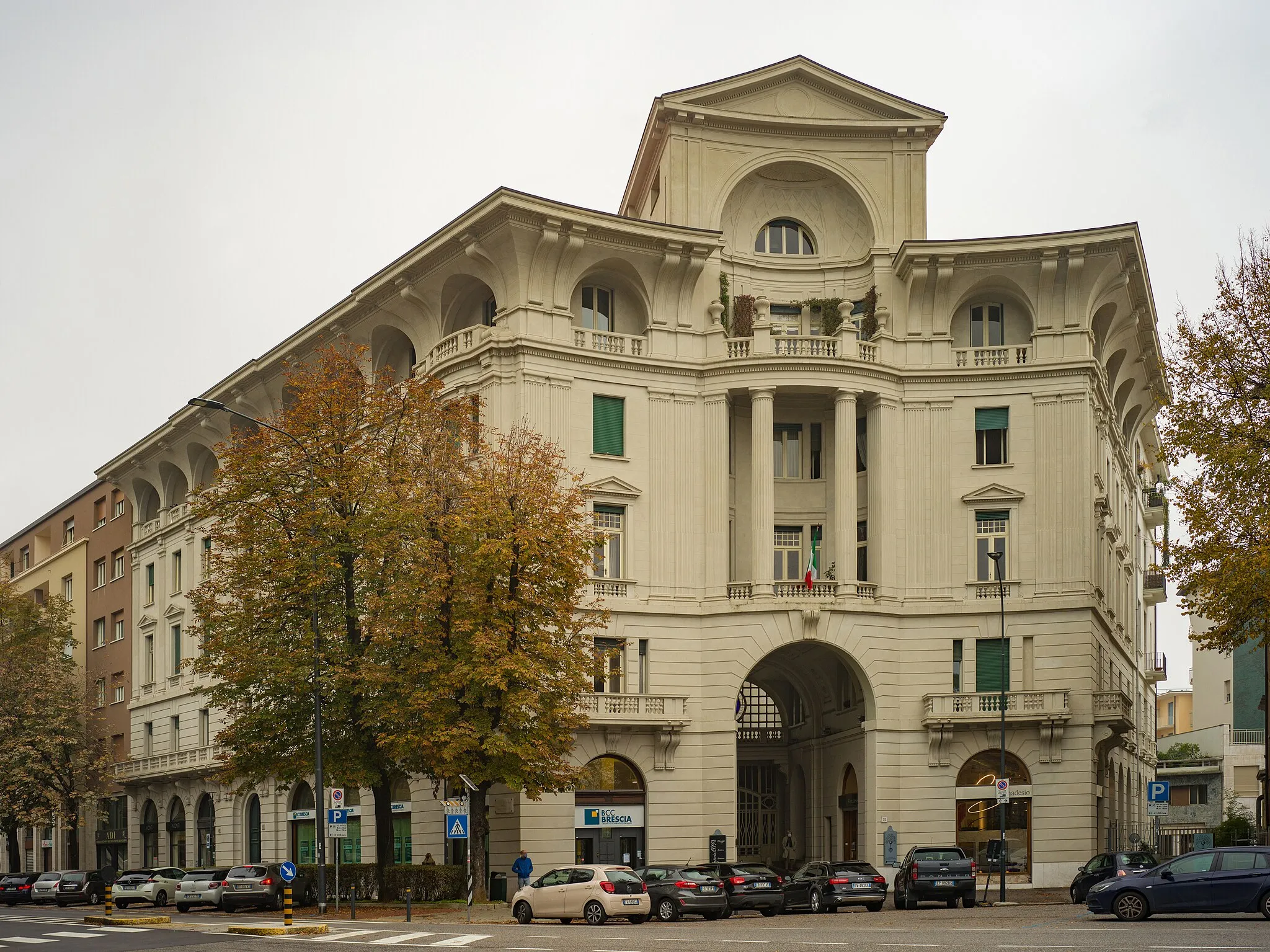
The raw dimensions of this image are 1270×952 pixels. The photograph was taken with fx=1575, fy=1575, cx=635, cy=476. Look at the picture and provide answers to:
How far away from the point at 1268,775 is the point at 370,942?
1018 inches

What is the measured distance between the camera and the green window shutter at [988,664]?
52.4 meters

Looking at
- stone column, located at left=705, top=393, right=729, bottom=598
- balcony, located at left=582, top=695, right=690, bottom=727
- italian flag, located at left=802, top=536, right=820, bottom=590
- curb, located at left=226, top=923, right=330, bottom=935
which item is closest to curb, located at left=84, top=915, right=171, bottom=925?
curb, located at left=226, top=923, right=330, bottom=935

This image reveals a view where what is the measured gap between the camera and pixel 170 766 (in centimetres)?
7281

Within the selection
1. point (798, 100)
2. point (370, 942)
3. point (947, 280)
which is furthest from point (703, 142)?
Result: point (370, 942)

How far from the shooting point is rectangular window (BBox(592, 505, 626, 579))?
51.8m

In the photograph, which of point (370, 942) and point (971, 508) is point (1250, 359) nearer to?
point (971, 508)

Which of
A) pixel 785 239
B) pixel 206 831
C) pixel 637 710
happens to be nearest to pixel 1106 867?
pixel 637 710

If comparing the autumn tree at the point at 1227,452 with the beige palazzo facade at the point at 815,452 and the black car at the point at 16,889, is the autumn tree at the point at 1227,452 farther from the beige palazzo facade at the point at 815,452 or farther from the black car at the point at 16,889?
the black car at the point at 16,889

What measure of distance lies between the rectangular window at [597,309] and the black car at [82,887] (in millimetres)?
26287

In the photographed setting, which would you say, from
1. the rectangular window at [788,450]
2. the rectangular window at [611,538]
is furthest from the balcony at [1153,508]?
the rectangular window at [611,538]

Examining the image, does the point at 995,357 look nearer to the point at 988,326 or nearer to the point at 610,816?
the point at 988,326

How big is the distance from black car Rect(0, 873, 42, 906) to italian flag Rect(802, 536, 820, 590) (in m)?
31.8

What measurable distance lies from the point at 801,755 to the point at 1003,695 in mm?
14814

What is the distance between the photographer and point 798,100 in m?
56.3
